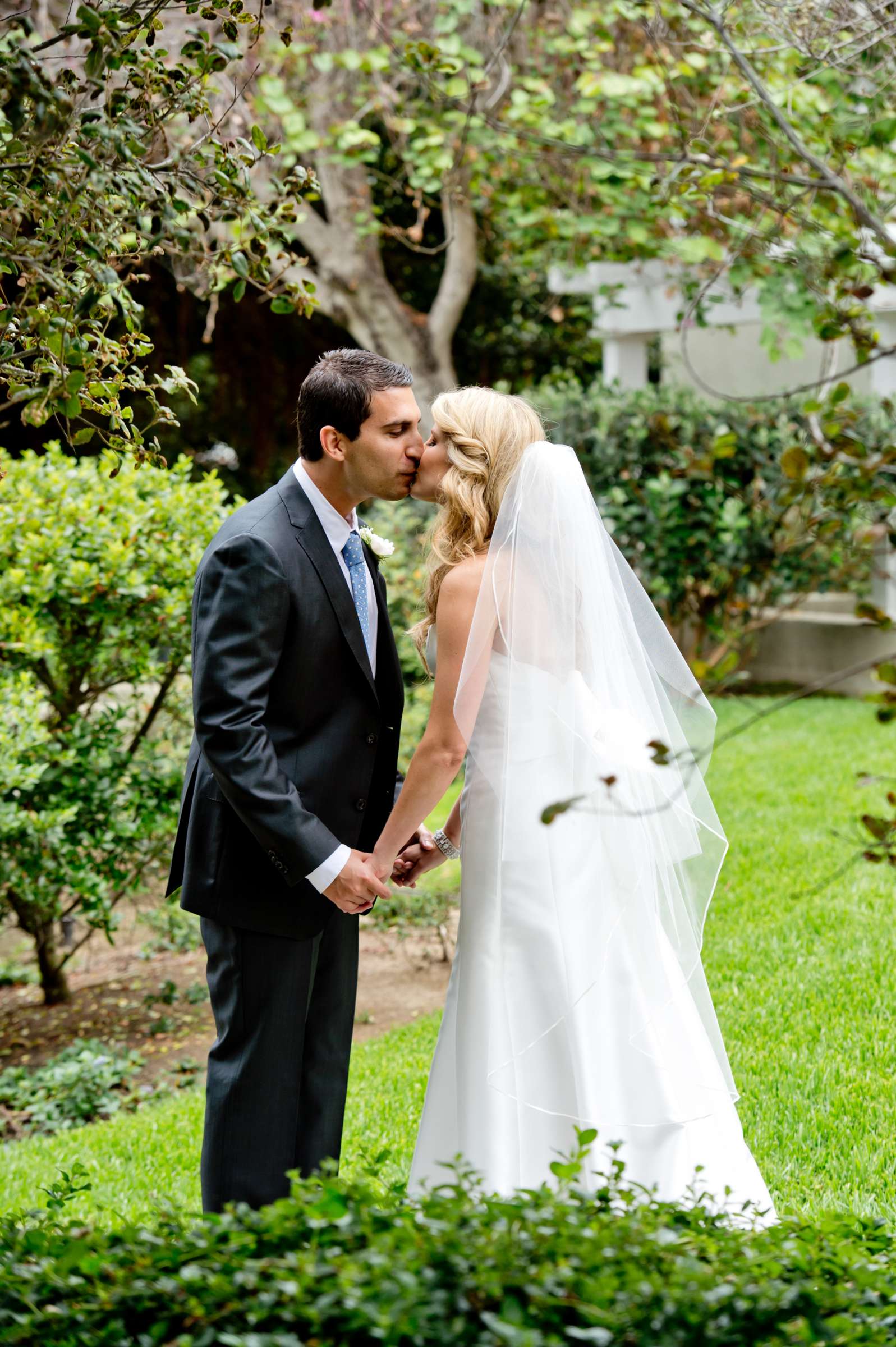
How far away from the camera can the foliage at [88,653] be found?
5.04 metres

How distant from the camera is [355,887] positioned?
2.92 metres

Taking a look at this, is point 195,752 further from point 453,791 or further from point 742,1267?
point 453,791

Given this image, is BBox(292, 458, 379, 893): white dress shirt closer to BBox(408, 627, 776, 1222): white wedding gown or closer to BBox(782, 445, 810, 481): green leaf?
BBox(408, 627, 776, 1222): white wedding gown

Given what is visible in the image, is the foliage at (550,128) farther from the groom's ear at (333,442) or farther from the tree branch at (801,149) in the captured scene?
Answer: the groom's ear at (333,442)

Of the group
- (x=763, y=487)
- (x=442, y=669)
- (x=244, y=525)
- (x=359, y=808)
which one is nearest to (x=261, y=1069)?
(x=359, y=808)

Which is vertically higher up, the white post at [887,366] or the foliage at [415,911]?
the white post at [887,366]

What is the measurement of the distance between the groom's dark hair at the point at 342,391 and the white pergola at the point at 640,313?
26.7 feet

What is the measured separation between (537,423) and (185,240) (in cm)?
95

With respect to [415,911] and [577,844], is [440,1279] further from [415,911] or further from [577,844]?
[415,911]

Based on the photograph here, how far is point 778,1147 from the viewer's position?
3621 millimetres

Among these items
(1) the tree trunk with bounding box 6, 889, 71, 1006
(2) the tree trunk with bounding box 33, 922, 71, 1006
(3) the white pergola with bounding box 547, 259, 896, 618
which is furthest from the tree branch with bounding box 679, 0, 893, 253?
(3) the white pergola with bounding box 547, 259, 896, 618

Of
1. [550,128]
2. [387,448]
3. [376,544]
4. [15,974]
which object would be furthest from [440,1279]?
[550,128]

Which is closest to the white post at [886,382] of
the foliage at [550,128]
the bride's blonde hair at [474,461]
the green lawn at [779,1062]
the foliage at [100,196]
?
the foliage at [550,128]

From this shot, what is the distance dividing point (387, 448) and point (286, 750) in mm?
774
